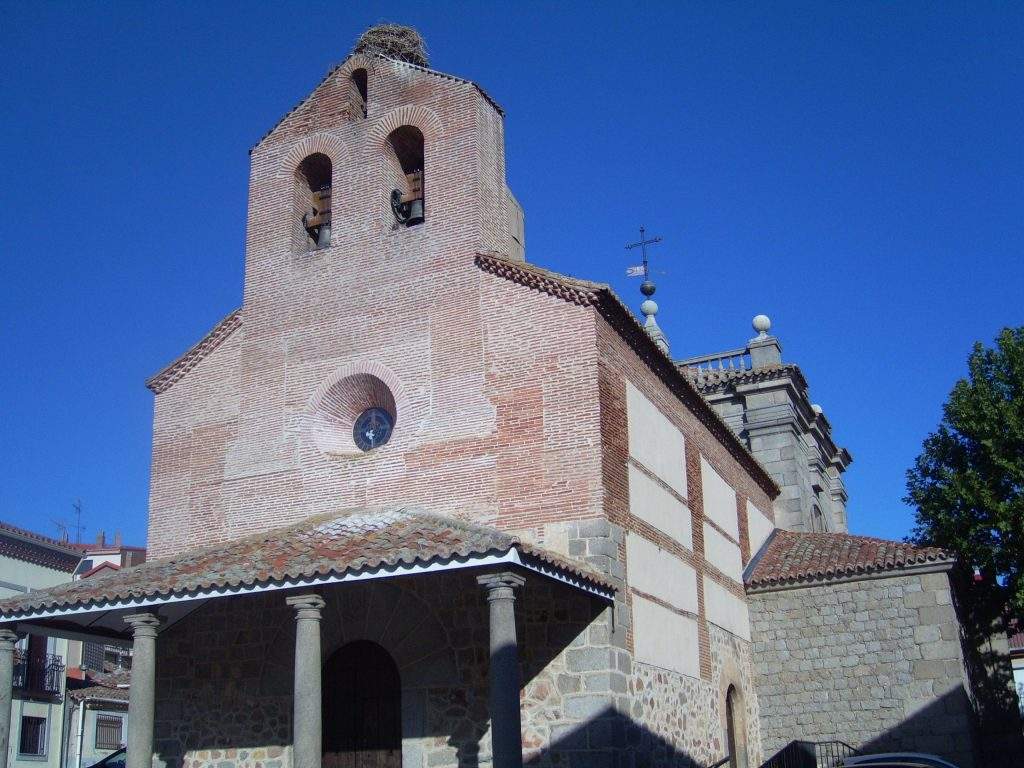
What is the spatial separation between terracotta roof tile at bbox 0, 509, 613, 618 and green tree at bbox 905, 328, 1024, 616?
1060cm

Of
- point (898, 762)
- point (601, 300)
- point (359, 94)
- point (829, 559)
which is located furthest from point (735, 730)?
point (359, 94)

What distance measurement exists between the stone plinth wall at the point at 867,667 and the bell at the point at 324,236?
378 inches

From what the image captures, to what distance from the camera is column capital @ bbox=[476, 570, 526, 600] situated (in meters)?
10.1

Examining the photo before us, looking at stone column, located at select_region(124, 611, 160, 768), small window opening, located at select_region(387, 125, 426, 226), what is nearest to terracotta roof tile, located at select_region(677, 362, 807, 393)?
small window opening, located at select_region(387, 125, 426, 226)

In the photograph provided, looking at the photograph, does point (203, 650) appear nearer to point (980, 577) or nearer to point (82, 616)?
point (82, 616)

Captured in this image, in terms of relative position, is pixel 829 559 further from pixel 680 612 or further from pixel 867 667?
pixel 680 612

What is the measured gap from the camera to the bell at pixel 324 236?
15.7m

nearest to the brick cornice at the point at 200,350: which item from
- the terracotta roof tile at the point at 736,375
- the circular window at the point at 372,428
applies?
the circular window at the point at 372,428

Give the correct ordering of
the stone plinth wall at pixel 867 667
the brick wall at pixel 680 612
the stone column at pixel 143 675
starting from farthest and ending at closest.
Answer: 1. the stone plinth wall at pixel 867 667
2. the brick wall at pixel 680 612
3. the stone column at pixel 143 675

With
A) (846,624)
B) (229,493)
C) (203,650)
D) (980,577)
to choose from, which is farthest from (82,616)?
(980,577)

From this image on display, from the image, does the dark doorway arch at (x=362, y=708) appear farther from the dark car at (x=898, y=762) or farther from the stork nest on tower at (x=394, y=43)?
the stork nest on tower at (x=394, y=43)

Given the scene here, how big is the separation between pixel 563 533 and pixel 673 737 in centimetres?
316

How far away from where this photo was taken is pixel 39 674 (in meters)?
26.8

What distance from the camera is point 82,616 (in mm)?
12445
